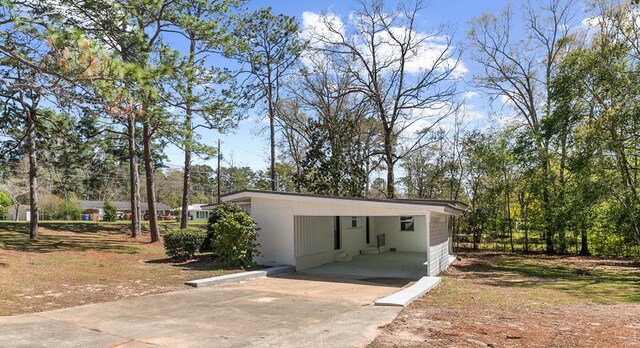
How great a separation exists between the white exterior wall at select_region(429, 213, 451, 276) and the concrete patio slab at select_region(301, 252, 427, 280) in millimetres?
466

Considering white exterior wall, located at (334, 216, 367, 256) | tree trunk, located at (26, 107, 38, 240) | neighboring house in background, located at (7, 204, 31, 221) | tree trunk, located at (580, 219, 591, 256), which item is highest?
tree trunk, located at (26, 107, 38, 240)

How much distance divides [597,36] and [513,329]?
536 inches

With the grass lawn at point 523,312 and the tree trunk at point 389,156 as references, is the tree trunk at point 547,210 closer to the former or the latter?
the grass lawn at point 523,312

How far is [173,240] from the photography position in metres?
13.8

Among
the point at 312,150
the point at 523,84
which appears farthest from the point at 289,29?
→ the point at 523,84

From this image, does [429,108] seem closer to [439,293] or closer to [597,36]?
[597,36]

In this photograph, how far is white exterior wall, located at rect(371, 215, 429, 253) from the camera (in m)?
19.3

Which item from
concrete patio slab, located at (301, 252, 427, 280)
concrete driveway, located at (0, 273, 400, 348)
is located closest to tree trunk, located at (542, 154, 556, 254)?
concrete patio slab, located at (301, 252, 427, 280)

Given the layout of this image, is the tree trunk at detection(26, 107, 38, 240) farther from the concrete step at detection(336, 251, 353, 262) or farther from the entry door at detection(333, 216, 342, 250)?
the concrete step at detection(336, 251, 353, 262)

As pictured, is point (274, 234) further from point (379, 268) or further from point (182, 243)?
point (379, 268)

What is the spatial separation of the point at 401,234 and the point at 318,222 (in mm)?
7048

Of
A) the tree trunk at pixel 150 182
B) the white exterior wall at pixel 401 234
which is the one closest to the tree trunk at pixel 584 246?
the white exterior wall at pixel 401 234

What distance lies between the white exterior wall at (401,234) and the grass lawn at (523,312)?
16.7ft

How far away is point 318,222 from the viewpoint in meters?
14.0
